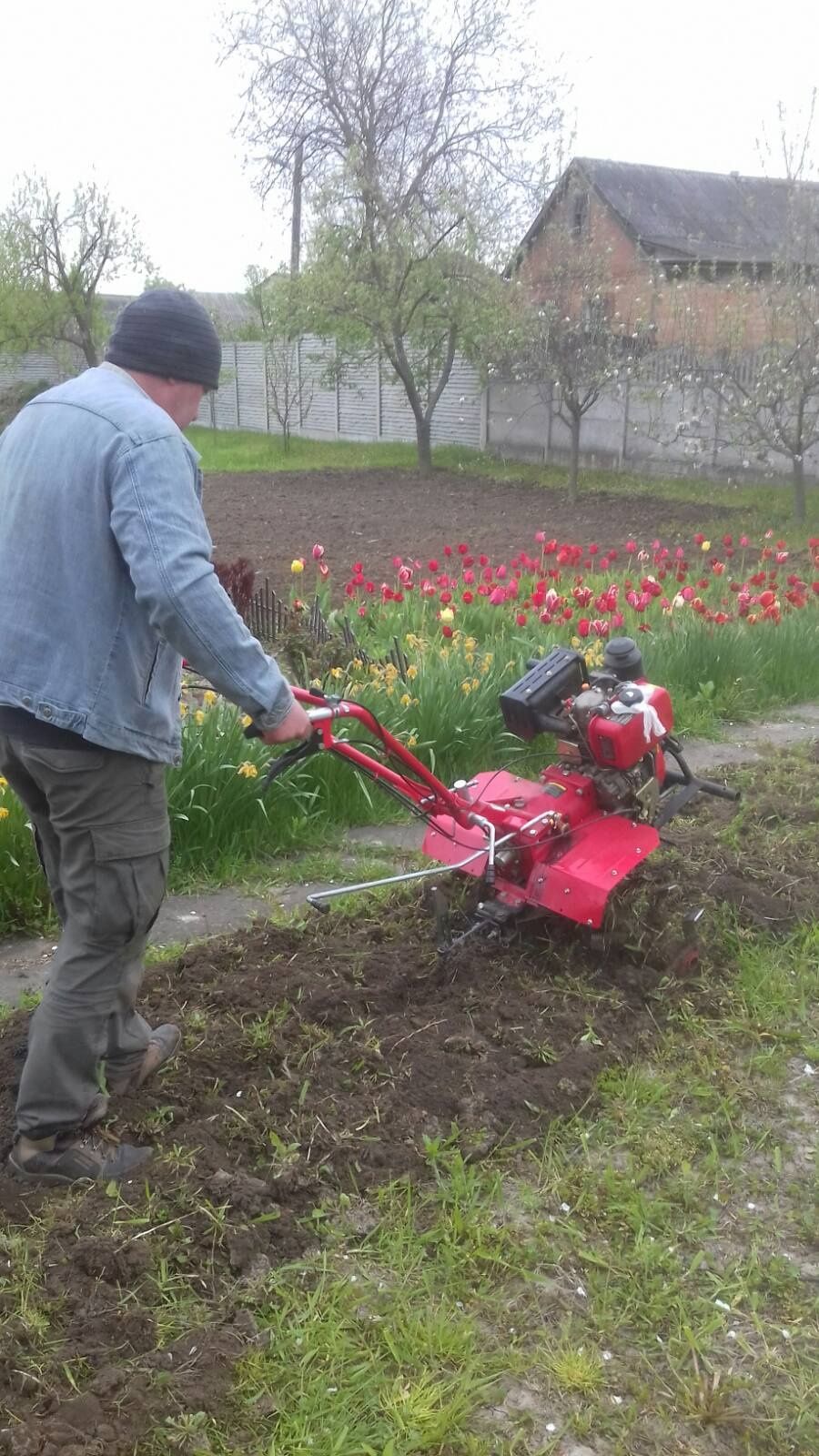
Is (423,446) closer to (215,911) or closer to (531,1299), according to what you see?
(215,911)

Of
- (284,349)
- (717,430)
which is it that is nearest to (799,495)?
(717,430)

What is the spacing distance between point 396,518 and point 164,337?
1287 centimetres

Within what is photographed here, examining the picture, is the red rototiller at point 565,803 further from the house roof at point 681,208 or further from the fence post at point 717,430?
the house roof at point 681,208

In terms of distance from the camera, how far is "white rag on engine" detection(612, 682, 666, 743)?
3.49m

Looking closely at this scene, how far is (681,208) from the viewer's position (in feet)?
97.3

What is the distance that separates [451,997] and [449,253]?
18480 millimetres

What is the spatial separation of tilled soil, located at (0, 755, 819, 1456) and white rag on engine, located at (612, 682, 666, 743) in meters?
0.59

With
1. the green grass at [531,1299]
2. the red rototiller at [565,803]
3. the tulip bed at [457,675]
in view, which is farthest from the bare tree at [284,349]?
the green grass at [531,1299]

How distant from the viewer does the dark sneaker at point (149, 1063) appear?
3.00 m

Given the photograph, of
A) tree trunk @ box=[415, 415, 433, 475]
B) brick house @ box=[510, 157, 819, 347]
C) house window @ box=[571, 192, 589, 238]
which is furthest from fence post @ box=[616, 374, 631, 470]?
house window @ box=[571, 192, 589, 238]

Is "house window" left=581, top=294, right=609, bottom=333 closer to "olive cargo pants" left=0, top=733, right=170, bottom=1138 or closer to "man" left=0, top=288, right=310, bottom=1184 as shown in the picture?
"man" left=0, top=288, right=310, bottom=1184

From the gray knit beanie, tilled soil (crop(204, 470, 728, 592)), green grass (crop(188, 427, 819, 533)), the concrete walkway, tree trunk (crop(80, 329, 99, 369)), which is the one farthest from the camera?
tree trunk (crop(80, 329, 99, 369))

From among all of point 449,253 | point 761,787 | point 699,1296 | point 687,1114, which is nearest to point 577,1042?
point 687,1114

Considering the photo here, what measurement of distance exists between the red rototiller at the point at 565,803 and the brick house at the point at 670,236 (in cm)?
1211
